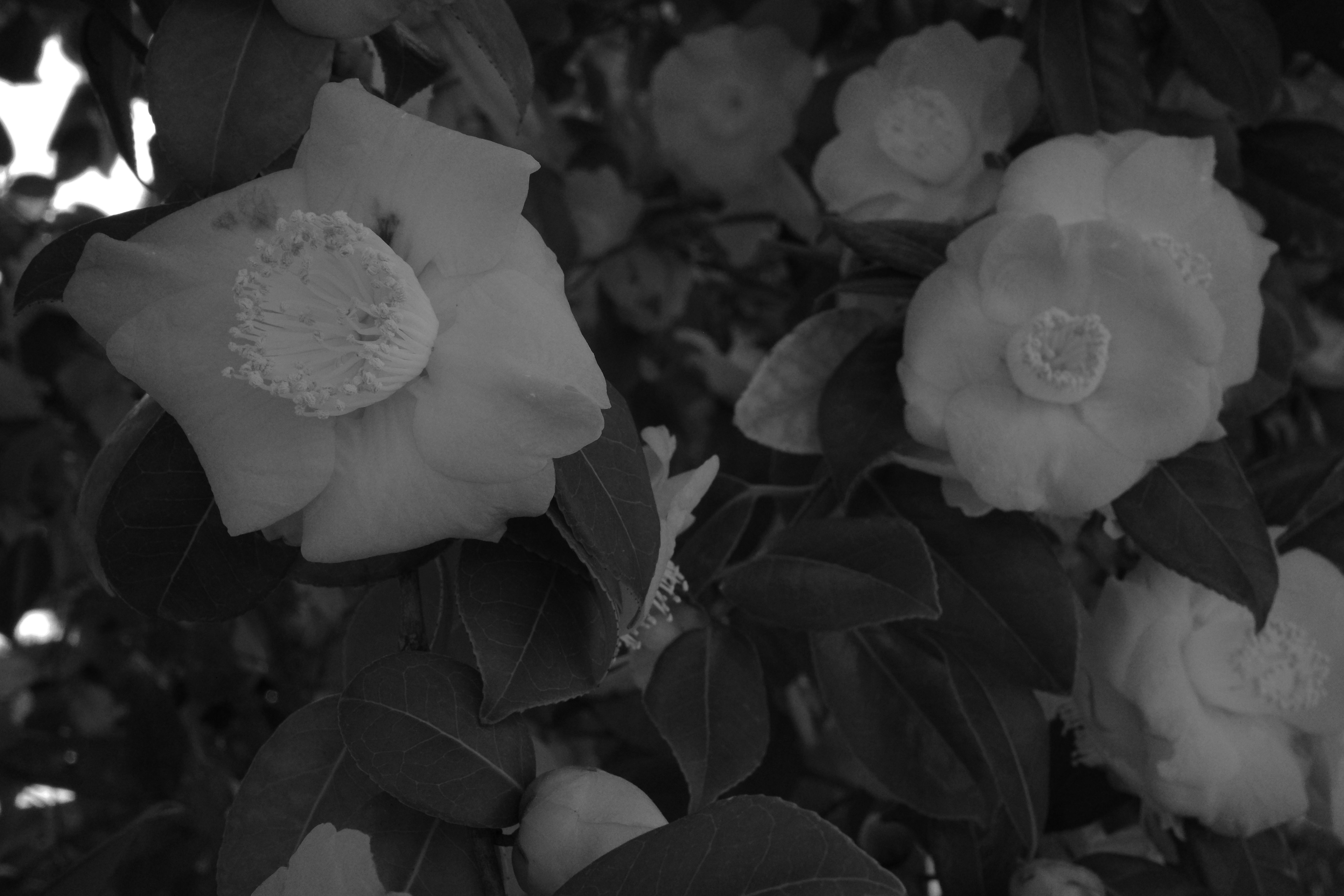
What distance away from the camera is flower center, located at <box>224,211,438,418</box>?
1.66ft

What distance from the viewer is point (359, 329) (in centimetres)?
52

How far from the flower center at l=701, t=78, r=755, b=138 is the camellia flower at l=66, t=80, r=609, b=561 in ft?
2.62

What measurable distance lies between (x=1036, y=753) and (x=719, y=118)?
789 millimetres

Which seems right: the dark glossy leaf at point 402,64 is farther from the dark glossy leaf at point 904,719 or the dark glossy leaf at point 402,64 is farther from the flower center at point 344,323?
the dark glossy leaf at point 904,719

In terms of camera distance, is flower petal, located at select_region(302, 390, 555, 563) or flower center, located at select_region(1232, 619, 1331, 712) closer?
flower petal, located at select_region(302, 390, 555, 563)

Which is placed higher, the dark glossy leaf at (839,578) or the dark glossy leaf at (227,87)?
the dark glossy leaf at (227,87)

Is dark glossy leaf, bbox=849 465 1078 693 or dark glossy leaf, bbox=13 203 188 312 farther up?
dark glossy leaf, bbox=13 203 188 312

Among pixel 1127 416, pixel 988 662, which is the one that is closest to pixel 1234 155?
pixel 1127 416

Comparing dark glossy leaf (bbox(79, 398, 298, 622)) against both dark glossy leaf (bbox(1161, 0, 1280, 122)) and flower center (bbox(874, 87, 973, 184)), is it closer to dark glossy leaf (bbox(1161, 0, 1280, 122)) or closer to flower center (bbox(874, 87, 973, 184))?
flower center (bbox(874, 87, 973, 184))

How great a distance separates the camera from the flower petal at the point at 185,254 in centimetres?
52

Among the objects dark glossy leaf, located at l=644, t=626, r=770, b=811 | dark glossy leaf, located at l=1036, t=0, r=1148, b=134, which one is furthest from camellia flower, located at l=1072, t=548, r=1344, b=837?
dark glossy leaf, located at l=1036, t=0, r=1148, b=134

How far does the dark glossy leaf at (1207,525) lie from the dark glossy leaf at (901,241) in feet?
0.63

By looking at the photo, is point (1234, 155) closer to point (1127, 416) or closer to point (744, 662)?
point (1127, 416)

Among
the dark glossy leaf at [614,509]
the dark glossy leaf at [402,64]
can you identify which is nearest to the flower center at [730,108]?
the dark glossy leaf at [402,64]
